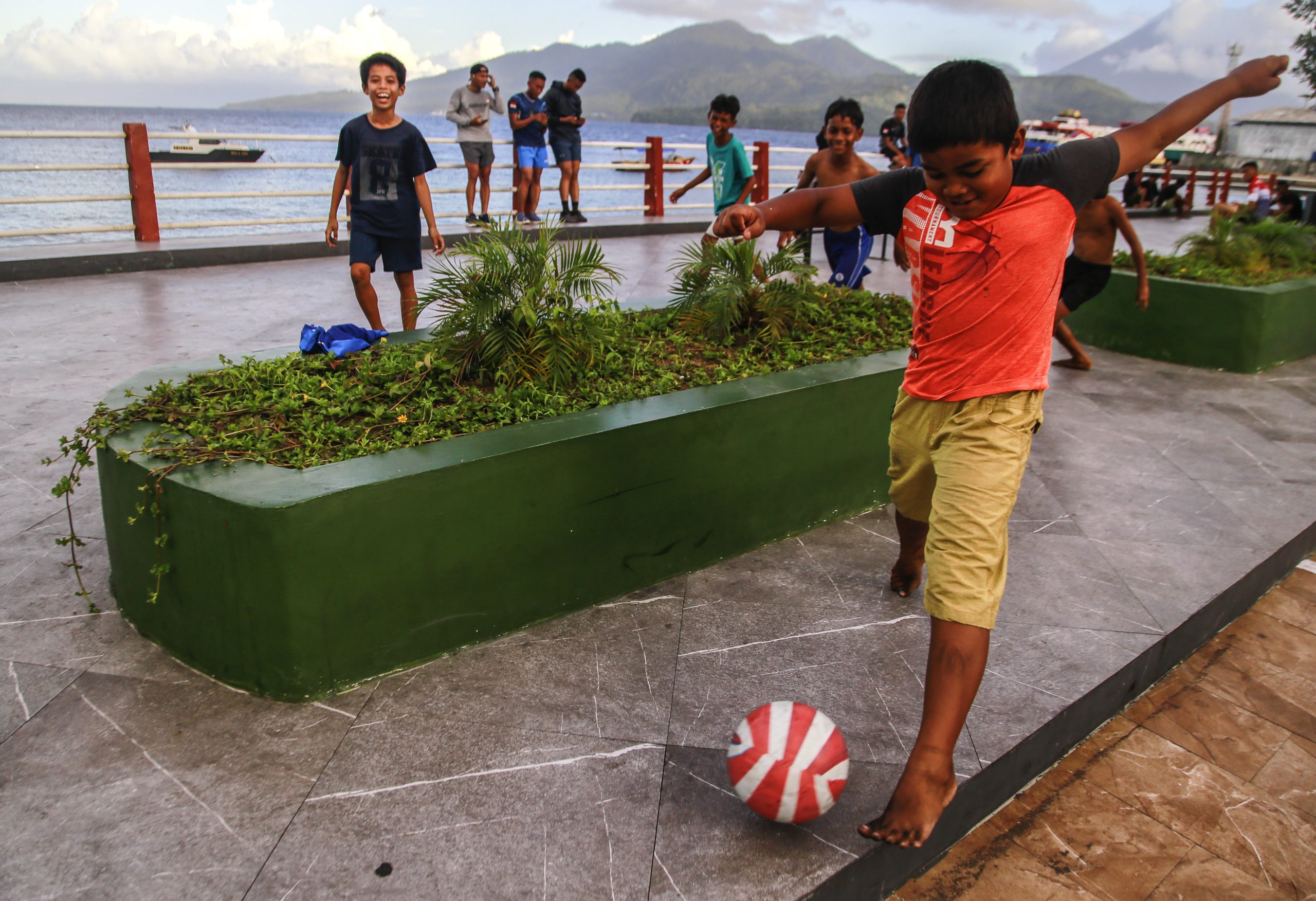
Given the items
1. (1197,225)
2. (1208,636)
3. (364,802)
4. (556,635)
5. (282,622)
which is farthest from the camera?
(1197,225)

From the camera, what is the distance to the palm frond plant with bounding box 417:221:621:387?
358 centimetres

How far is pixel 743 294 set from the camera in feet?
14.8

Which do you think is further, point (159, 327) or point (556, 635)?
point (159, 327)

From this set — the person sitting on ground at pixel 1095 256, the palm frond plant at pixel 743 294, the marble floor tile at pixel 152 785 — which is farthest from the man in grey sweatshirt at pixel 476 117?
the marble floor tile at pixel 152 785

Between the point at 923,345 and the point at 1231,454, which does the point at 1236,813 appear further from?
the point at 1231,454

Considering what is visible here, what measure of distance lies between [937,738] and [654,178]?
1440cm

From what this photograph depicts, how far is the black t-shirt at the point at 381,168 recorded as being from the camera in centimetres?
567

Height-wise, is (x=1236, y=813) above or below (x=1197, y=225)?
below

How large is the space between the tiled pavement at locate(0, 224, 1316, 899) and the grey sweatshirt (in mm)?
8910

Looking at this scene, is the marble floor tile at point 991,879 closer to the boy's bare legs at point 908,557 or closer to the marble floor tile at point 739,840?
the marble floor tile at point 739,840

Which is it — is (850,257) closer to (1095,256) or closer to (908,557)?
(1095,256)

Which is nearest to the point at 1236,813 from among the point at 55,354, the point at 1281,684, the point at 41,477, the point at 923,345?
the point at 1281,684

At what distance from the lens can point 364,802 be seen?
2.29 meters

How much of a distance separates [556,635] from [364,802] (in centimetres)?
92
